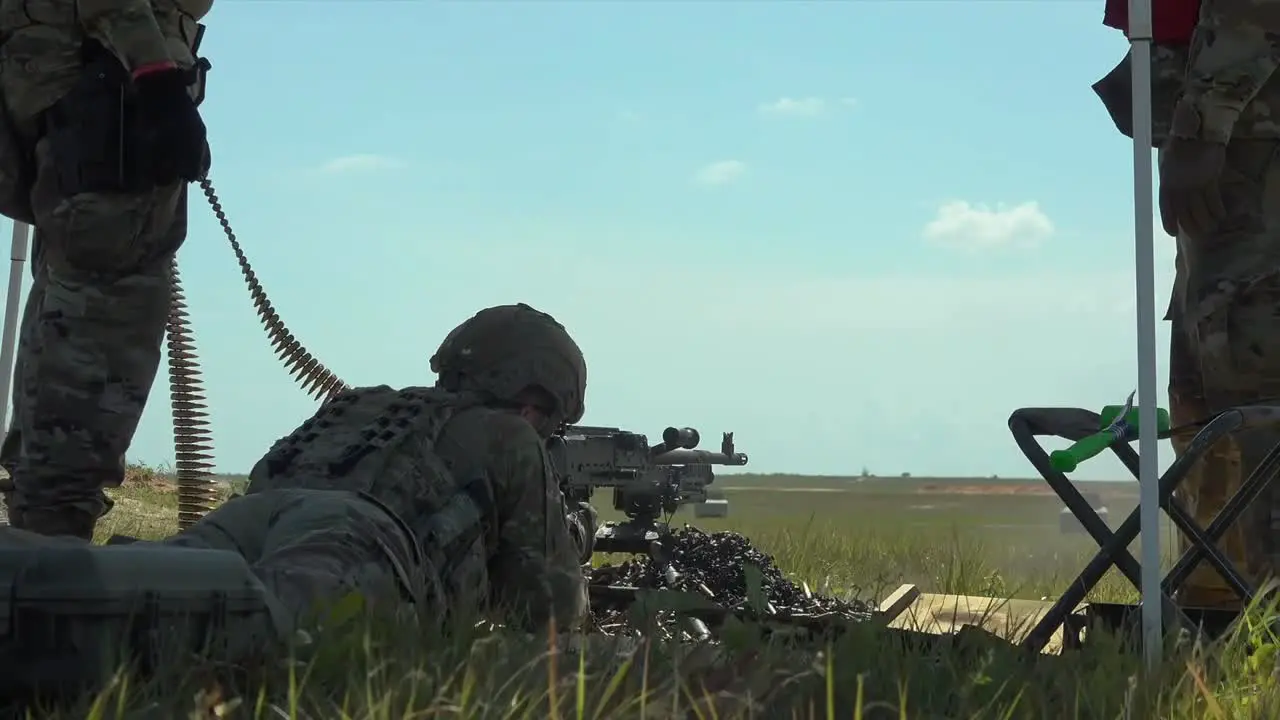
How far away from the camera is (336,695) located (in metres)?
2.25

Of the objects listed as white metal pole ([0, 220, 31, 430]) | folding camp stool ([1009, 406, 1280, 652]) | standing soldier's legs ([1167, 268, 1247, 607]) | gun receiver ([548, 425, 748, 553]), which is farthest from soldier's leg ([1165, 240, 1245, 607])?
white metal pole ([0, 220, 31, 430])

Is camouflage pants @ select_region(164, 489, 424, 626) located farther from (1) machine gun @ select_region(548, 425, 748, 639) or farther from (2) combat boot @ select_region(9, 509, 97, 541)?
(1) machine gun @ select_region(548, 425, 748, 639)

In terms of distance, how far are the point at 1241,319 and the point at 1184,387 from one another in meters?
0.42

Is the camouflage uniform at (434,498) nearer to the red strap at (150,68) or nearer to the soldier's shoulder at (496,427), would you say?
the soldier's shoulder at (496,427)

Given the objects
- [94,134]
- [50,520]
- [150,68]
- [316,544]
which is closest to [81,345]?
[50,520]

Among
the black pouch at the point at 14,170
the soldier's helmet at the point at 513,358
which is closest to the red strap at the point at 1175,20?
the soldier's helmet at the point at 513,358

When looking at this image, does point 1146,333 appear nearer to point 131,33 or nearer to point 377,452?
point 377,452

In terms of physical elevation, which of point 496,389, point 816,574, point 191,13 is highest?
point 191,13

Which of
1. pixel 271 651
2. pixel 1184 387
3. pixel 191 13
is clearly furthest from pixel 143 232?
pixel 1184 387

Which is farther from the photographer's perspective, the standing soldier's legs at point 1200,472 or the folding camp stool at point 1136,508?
the standing soldier's legs at point 1200,472

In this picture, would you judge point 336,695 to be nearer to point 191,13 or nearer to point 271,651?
point 271,651

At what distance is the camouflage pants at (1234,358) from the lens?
4219 mm

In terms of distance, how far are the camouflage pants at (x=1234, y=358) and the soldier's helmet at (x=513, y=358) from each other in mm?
1887

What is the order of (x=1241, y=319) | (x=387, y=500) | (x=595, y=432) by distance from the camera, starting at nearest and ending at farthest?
(x=387, y=500) < (x=1241, y=319) < (x=595, y=432)
